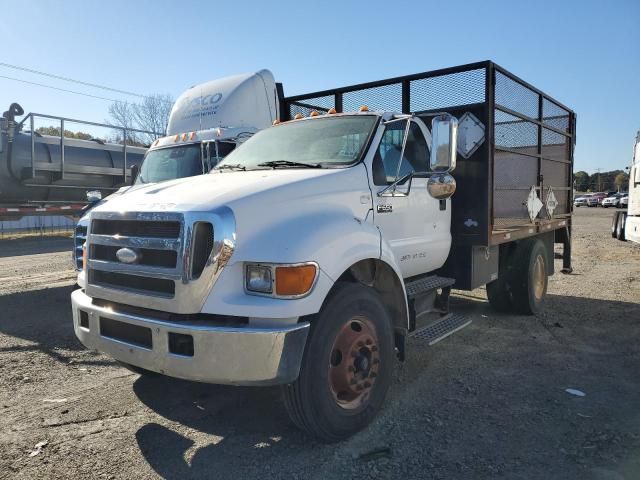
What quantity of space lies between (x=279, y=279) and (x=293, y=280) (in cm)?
8

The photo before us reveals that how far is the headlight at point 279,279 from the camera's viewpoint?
9.68 ft

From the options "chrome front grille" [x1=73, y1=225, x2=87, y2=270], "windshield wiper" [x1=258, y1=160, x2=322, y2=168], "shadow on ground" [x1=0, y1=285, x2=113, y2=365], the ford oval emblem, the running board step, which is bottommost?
"shadow on ground" [x1=0, y1=285, x2=113, y2=365]

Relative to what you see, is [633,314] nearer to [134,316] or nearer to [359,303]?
[359,303]

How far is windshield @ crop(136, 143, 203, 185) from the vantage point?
7.68m

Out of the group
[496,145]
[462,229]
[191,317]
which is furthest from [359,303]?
[496,145]

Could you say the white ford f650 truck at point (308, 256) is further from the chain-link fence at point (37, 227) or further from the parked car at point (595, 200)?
the parked car at point (595, 200)

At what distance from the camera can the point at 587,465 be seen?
10.3 feet

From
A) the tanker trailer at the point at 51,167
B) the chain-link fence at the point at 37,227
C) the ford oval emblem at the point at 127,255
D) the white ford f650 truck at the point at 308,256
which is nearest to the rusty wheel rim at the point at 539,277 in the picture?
the white ford f650 truck at the point at 308,256

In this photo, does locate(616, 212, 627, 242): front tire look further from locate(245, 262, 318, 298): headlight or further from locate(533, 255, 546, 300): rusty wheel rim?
locate(245, 262, 318, 298): headlight

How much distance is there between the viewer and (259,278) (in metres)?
3.00

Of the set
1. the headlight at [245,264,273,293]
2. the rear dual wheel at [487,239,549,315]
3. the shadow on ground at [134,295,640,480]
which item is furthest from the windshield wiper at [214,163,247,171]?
the rear dual wheel at [487,239,549,315]

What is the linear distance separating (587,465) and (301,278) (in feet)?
6.85

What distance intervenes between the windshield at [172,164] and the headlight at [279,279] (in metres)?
4.88

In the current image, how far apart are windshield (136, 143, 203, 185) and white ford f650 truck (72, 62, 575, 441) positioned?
10.0 feet
